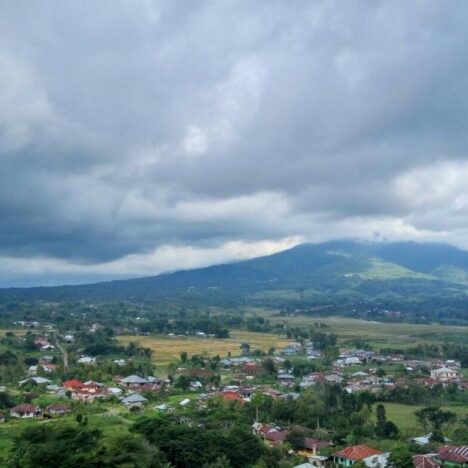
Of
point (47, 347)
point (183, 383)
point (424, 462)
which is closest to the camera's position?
point (424, 462)

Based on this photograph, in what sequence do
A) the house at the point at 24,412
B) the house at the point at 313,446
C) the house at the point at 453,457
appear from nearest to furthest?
the house at the point at 453,457, the house at the point at 313,446, the house at the point at 24,412

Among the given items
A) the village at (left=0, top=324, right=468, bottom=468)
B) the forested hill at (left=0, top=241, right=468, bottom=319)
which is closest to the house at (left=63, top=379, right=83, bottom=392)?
the village at (left=0, top=324, right=468, bottom=468)

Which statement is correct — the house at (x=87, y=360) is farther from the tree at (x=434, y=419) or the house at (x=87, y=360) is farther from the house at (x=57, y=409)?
the tree at (x=434, y=419)

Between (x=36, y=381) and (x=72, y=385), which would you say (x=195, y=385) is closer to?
(x=72, y=385)

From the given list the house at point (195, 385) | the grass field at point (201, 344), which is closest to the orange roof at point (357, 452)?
the house at point (195, 385)

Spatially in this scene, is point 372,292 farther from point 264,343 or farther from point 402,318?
point 264,343

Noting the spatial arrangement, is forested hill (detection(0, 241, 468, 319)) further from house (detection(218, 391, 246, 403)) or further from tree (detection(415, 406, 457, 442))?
tree (detection(415, 406, 457, 442))

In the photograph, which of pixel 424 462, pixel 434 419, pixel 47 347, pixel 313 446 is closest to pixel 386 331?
pixel 47 347
